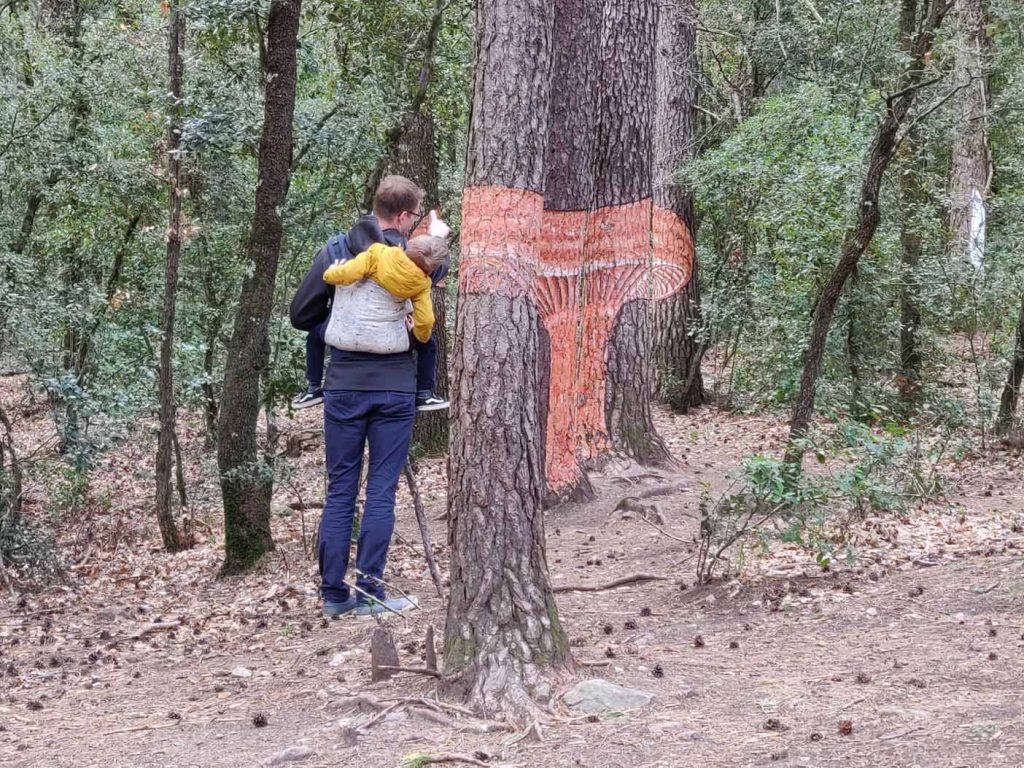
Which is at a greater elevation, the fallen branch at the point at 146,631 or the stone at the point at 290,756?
the stone at the point at 290,756

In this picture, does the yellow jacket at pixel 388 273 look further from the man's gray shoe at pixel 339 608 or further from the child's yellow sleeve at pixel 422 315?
the man's gray shoe at pixel 339 608

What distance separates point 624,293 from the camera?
852 centimetres

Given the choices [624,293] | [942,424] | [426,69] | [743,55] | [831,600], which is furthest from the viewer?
[743,55]

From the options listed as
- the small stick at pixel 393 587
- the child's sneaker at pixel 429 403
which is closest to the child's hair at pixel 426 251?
the child's sneaker at pixel 429 403

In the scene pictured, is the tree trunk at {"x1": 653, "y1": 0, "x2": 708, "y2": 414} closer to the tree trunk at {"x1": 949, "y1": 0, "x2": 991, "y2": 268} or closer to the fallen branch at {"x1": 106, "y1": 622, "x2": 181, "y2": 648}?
the tree trunk at {"x1": 949, "y1": 0, "x2": 991, "y2": 268}

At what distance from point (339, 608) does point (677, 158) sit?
9543mm

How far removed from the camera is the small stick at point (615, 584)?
5.95 meters

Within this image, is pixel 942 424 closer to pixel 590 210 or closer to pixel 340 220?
pixel 590 210

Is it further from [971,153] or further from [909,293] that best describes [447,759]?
[971,153]

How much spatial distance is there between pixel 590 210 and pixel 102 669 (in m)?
4.68

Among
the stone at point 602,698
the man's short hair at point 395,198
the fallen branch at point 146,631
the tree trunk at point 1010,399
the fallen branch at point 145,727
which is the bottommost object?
the fallen branch at point 146,631

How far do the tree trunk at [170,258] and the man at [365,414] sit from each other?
9.68ft

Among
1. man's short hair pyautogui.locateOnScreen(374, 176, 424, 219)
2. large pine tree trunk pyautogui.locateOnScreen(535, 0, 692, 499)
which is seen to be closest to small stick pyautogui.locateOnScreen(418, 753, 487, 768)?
man's short hair pyautogui.locateOnScreen(374, 176, 424, 219)

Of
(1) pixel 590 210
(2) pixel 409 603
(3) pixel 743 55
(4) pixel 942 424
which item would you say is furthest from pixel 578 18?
(3) pixel 743 55
